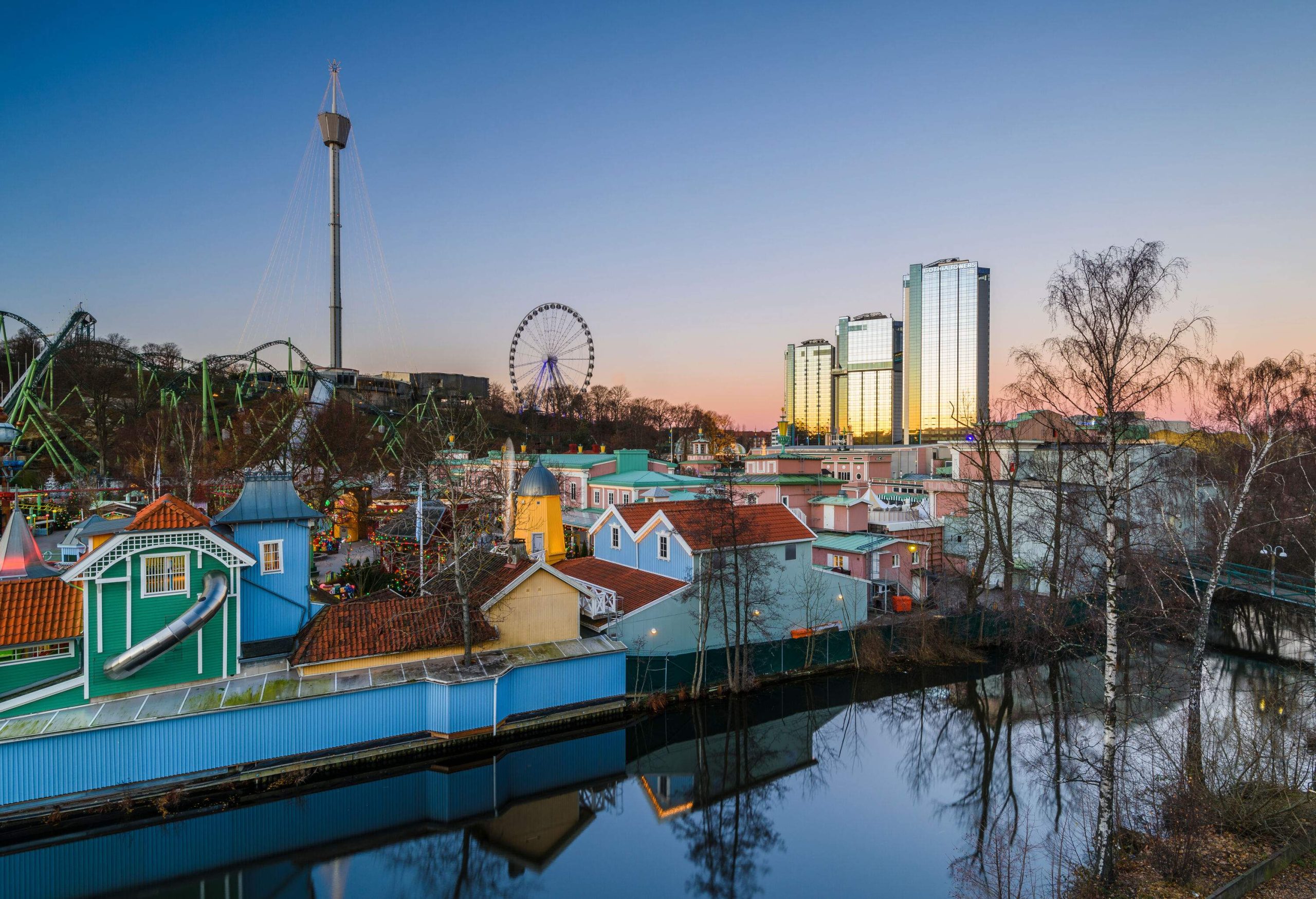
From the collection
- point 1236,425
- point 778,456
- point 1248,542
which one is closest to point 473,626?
point 1236,425

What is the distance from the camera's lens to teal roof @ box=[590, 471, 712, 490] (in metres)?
33.8

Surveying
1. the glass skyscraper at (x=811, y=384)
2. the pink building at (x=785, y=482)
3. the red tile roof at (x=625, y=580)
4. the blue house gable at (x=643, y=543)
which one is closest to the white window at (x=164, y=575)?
the red tile roof at (x=625, y=580)

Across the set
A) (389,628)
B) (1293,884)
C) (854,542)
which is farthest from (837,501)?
(1293,884)

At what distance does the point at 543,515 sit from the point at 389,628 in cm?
1075

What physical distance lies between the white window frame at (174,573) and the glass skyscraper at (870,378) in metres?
114

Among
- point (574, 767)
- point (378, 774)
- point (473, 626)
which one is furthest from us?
point (473, 626)

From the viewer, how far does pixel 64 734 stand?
11766 millimetres

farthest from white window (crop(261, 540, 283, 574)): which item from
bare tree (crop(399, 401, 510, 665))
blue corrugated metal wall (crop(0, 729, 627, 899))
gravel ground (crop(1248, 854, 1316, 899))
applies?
gravel ground (crop(1248, 854, 1316, 899))

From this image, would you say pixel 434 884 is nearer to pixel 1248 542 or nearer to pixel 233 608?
pixel 233 608

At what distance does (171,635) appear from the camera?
13.1 meters

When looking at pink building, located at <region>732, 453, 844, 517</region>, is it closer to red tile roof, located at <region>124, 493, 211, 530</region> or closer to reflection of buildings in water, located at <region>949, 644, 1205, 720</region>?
reflection of buildings in water, located at <region>949, 644, 1205, 720</region>

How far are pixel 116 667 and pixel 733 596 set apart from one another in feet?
49.2

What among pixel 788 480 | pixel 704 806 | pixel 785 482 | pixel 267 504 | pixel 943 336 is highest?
pixel 943 336

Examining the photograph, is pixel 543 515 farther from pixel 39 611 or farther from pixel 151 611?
pixel 39 611
